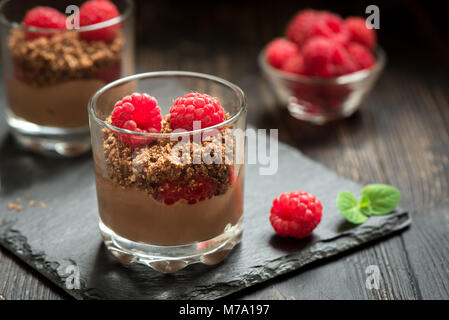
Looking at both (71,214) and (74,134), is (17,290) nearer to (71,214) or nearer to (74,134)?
(71,214)

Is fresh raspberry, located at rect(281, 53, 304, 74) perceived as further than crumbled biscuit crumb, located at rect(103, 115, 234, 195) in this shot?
Yes

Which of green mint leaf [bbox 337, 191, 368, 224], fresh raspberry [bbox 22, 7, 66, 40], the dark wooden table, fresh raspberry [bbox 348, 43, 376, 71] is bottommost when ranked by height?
the dark wooden table

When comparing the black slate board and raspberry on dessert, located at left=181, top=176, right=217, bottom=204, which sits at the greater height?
raspberry on dessert, located at left=181, top=176, right=217, bottom=204

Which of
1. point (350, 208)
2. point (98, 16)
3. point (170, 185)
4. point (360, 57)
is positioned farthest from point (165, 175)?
point (360, 57)

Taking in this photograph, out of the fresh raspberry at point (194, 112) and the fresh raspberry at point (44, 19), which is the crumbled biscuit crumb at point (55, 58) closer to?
the fresh raspberry at point (44, 19)

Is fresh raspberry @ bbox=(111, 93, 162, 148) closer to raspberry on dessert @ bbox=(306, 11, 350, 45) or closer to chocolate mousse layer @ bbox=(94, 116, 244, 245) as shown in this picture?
chocolate mousse layer @ bbox=(94, 116, 244, 245)

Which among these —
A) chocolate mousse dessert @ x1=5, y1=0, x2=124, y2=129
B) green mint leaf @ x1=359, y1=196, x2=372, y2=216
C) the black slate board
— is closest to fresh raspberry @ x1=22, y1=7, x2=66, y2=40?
chocolate mousse dessert @ x1=5, y1=0, x2=124, y2=129

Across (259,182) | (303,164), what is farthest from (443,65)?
(259,182)

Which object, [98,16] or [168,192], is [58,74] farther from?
[168,192]
